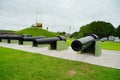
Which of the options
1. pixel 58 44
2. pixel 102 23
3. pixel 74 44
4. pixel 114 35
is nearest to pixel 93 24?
pixel 102 23

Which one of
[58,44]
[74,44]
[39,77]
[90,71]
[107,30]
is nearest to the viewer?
[39,77]

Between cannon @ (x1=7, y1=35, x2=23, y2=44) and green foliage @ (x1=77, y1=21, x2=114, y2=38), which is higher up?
green foliage @ (x1=77, y1=21, x2=114, y2=38)

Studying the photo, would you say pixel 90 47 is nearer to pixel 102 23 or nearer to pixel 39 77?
pixel 39 77

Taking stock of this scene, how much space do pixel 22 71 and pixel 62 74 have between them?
1620 millimetres

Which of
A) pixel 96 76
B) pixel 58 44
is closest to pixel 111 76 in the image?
pixel 96 76

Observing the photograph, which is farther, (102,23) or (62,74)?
(102,23)

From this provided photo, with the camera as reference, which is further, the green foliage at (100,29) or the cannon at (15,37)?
the green foliage at (100,29)

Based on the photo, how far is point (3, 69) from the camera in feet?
18.9

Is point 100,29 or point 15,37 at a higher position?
point 100,29

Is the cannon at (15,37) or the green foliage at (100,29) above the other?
the green foliage at (100,29)

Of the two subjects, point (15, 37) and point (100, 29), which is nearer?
point (15, 37)

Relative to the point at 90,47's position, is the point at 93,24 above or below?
above

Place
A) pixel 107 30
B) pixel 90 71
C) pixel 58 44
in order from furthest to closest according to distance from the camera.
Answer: pixel 107 30
pixel 58 44
pixel 90 71

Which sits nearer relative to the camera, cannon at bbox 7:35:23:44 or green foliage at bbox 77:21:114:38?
cannon at bbox 7:35:23:44
